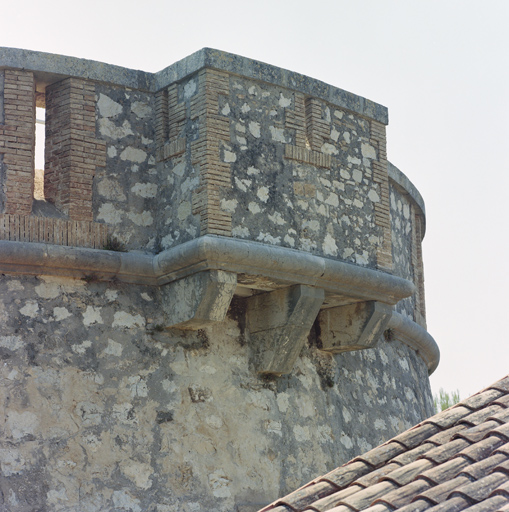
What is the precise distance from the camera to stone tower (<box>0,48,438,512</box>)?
8578mm

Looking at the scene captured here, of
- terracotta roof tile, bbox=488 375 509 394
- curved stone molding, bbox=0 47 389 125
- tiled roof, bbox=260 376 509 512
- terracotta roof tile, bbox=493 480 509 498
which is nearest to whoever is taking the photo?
terracotta roof tile, bbox=493 480 509 498

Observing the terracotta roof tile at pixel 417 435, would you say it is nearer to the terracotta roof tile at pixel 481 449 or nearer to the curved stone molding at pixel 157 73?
the terracotta roof tile at pixel 481 449

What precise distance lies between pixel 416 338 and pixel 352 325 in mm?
2510

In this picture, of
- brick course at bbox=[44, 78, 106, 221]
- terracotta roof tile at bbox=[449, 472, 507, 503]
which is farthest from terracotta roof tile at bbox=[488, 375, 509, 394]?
brick course at bbox=[44, 78, 106, 221]

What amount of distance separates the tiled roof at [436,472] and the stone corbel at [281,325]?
11.0 ft

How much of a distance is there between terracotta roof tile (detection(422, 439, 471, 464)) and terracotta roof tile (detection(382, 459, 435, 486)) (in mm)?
39

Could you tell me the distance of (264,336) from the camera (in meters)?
9.52

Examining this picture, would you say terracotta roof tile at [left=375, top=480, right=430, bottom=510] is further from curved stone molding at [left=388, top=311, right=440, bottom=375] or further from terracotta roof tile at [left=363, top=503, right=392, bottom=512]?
curved stone molding at [left=388, top=311, right=440, bottom=375]

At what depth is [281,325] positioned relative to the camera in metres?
9.40

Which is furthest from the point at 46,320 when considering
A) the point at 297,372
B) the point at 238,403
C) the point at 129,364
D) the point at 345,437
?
the point at 345,437

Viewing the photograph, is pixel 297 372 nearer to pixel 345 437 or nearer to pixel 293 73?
pixel 345 437

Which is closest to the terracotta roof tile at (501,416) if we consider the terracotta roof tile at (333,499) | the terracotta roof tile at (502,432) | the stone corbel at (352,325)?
the terracotta roof tile at (502,432)

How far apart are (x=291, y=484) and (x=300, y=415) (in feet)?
2.25

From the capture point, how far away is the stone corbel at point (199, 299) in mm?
8727
